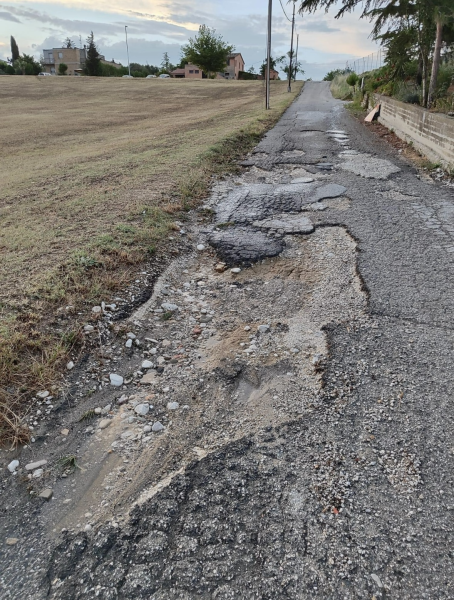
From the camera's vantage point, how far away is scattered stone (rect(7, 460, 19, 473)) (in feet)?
6.74

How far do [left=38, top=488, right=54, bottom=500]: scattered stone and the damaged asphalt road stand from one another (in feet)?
0.14

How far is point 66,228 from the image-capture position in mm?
4746

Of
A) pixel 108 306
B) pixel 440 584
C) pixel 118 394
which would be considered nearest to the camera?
pixel 440 584

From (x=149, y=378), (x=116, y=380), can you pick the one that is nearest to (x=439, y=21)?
(x=149, y=378)

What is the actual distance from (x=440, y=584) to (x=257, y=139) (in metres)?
10.8

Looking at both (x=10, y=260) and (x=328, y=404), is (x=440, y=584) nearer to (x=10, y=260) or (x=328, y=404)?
(x=328, y=404)

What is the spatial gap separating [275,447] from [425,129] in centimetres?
900

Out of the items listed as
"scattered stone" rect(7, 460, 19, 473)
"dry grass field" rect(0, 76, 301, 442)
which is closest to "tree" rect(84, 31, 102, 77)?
"dry grass field" rect(0, 76, 301, 442)

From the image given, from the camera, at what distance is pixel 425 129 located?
883 cm

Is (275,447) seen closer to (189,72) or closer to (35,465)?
(35,465)

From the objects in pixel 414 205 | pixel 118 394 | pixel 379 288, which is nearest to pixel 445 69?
pixel 414 205

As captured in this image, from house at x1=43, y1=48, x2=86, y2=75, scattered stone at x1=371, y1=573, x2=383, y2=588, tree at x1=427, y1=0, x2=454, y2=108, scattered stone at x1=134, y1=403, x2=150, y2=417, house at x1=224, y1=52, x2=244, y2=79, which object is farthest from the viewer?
house at x1=43, y1=48, x2=86, y2=75

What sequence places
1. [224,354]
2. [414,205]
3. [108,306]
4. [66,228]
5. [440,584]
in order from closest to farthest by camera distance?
[440,584] → [224,354] → [108,306] → [66,228] → [414,205]

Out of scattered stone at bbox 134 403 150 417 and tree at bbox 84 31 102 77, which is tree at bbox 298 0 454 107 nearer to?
scattered stone at bbox 134 403 150 417
